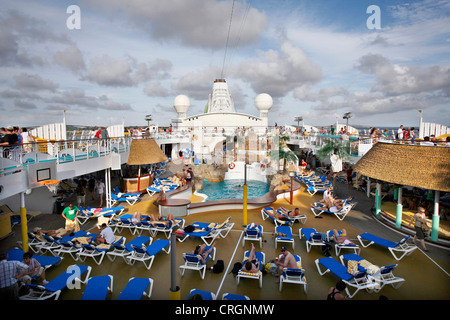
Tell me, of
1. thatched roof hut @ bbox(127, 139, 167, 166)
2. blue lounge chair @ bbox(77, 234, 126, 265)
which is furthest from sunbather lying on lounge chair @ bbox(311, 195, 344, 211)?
thatched roof hut @ bbox(127, 139, 167, 166)

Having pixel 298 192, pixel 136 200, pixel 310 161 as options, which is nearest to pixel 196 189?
pixel 136 200

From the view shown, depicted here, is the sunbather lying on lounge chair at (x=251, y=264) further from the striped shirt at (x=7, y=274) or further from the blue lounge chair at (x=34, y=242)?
the blue lounge chair at (x=34, y=242)

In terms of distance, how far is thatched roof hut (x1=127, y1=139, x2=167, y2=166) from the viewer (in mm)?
12422

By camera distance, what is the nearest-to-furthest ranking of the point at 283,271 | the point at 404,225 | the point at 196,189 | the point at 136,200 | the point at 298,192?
the point at 283,271 < the point at 404,225 < the point at 136,200 < the point at 298,192 < the point at 196,189

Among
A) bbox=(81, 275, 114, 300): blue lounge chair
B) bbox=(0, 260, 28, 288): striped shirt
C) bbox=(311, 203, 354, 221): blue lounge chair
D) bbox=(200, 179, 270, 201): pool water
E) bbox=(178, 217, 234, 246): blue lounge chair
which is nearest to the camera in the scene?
bbox=(0, 260, 28, 288): striped shirt

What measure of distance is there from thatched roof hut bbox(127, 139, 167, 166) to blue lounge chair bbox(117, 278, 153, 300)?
805cm

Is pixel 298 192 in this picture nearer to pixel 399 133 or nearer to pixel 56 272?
pixel 399 133

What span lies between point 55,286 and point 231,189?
1143cm

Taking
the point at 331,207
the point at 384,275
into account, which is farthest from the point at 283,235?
the point at 331,207

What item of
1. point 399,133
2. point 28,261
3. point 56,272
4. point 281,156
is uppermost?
point 399,133

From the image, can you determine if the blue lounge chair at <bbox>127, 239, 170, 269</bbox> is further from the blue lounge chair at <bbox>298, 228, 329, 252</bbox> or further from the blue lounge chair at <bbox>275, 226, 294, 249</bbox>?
the blue lounge chair at <bbox>298, 228, 329, 252</bbox>

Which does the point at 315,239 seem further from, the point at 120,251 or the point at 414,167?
the point at 120,251

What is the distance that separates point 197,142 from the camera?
26.2 meters

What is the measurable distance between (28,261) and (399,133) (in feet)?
50.0
